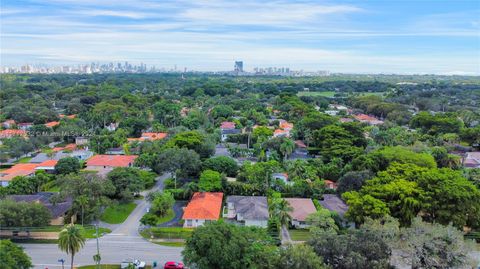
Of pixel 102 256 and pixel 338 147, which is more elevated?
pixel 338 147

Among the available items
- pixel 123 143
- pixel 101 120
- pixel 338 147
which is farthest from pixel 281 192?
pixel 101 120

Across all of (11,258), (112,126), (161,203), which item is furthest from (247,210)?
(112,126)

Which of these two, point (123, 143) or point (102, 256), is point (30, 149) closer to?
point (123, 143)

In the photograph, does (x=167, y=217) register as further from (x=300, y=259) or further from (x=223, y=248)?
(x=300, y=259)

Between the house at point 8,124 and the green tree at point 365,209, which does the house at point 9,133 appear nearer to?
the house at point 8,124

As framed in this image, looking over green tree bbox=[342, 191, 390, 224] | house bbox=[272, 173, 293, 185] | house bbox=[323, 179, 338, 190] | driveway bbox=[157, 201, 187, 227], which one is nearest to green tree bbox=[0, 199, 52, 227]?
driveway bbox=[157, 201, 187, 227]
